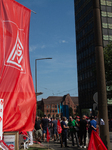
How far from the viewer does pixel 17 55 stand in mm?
5559

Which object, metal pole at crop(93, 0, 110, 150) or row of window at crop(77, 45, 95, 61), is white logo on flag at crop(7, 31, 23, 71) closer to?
metal pole at crop(93, 0, 110, 150)

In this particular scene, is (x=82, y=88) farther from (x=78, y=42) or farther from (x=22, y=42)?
(x=22, y=42)

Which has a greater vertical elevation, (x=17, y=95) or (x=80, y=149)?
(x=17, y=95)

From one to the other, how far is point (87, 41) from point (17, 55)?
56.8 m

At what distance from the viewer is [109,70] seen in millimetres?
27359

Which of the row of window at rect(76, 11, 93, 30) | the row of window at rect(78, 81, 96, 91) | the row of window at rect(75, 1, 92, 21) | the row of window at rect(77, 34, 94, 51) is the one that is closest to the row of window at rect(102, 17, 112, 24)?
the row of window at rect(76, 11, 93, 30)

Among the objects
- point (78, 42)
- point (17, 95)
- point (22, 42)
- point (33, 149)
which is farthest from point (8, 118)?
point (78, 42)

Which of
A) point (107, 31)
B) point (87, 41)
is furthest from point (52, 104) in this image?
point (107, 31)

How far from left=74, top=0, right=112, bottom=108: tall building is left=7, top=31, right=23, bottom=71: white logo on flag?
51.5 m

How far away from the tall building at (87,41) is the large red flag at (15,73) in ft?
169

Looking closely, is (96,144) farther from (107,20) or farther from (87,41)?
(87,41)

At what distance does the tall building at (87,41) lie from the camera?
56.8m

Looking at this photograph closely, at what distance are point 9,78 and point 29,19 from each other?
1.89 m

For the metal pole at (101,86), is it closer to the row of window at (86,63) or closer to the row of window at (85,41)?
the row of window at (86,63)
